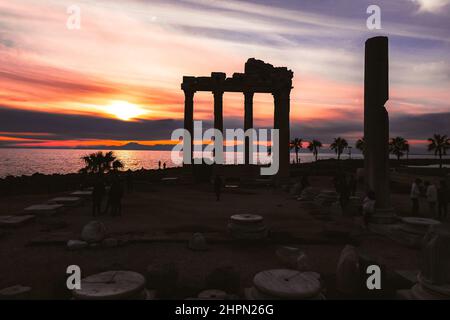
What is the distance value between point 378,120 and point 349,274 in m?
9.16

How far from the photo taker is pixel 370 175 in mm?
15445

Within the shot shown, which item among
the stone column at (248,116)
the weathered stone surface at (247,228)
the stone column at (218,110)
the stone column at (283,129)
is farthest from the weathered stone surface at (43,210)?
the stone column at (283,129)

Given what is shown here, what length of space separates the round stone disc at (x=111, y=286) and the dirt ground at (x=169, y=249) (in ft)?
4.48

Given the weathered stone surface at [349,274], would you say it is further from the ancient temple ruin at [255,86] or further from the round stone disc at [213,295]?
the ancient temple ruin at [255,86]

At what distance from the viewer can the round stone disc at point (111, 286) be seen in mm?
6512

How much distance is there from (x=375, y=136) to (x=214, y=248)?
9.15 m

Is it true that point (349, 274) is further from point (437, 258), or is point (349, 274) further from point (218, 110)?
point (218, 110)

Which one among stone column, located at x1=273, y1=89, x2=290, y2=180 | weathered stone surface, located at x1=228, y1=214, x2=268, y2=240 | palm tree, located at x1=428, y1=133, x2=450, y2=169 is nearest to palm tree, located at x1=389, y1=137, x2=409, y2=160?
palm tree, located at x1=428, y1=133, x2=450, y2=169

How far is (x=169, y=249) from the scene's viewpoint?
11.7m

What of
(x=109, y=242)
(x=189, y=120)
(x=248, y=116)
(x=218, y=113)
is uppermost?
(x=218, y=113)

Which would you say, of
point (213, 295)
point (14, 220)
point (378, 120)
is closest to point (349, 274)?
point (213, 295)
